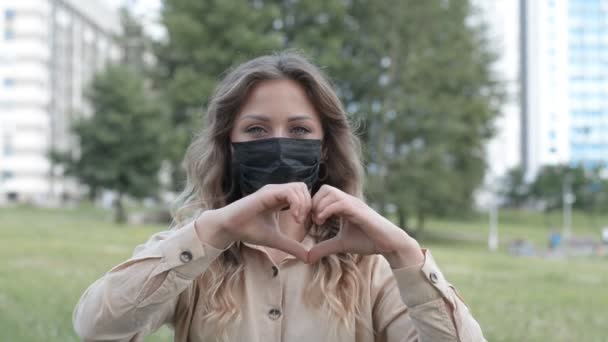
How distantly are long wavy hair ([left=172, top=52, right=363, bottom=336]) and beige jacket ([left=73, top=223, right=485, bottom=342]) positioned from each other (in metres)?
0.04

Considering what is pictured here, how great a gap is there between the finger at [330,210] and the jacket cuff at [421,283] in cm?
27

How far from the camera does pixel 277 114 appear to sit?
232 cm

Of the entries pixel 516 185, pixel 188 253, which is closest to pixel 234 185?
pixel 188 253

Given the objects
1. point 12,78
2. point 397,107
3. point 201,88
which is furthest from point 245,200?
point 12,78

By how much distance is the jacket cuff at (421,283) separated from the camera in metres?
1.95

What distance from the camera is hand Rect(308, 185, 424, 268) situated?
186cm

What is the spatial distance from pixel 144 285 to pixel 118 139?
3650 centimetres

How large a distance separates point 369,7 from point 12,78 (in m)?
54.1

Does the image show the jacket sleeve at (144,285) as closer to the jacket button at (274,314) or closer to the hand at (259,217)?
the hand at (259,217)

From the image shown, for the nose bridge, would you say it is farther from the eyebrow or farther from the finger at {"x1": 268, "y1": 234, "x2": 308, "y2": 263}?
the finger at {"x1": 268, "y1": 234, "x2": 308, "y2": 263}

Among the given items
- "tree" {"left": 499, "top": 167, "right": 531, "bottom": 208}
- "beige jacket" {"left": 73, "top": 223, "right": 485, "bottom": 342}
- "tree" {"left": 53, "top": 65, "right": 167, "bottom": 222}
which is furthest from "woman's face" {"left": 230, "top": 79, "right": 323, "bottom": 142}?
"tree" {"left": 499, "top": 167, "right": 531, "bottom": 208}

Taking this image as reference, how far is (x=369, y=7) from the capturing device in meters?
31.1

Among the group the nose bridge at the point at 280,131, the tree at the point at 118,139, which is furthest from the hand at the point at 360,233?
the tree at the point at 118,139

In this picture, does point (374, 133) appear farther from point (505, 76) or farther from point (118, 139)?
point (118, 139)
